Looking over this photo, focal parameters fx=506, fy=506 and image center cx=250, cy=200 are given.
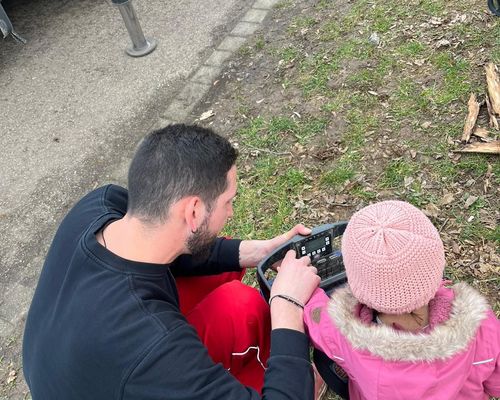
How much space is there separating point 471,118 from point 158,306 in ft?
8.51

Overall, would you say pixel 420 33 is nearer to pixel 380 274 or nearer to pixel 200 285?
pixel 200 285

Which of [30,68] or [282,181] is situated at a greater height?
[30,68]

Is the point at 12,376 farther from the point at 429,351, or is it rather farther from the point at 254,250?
the point at 429,351

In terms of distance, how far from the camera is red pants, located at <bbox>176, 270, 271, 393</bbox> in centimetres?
200

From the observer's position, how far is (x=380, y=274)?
1456mm

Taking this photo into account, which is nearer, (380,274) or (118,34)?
(380,274)

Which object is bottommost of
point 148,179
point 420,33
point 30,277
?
point 30,277

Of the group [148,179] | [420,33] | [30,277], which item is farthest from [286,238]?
[420,33]

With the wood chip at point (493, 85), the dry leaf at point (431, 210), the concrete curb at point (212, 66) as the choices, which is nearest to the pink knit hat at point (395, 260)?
the dry leaf at point (431, 210)

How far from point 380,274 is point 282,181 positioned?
81.1 inches

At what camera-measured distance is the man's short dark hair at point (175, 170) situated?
1780 mm

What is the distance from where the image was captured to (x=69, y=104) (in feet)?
16.1

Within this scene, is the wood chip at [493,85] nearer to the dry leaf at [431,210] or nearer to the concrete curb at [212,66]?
the dry leaf at [431,210]

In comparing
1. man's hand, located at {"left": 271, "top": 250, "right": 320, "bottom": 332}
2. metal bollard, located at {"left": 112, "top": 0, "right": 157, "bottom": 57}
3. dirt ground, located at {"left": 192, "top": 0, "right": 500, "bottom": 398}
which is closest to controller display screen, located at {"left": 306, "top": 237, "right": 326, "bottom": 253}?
man's hand, located at {"left": 271, "top": 250, "right": 320, "bottom": 332}
